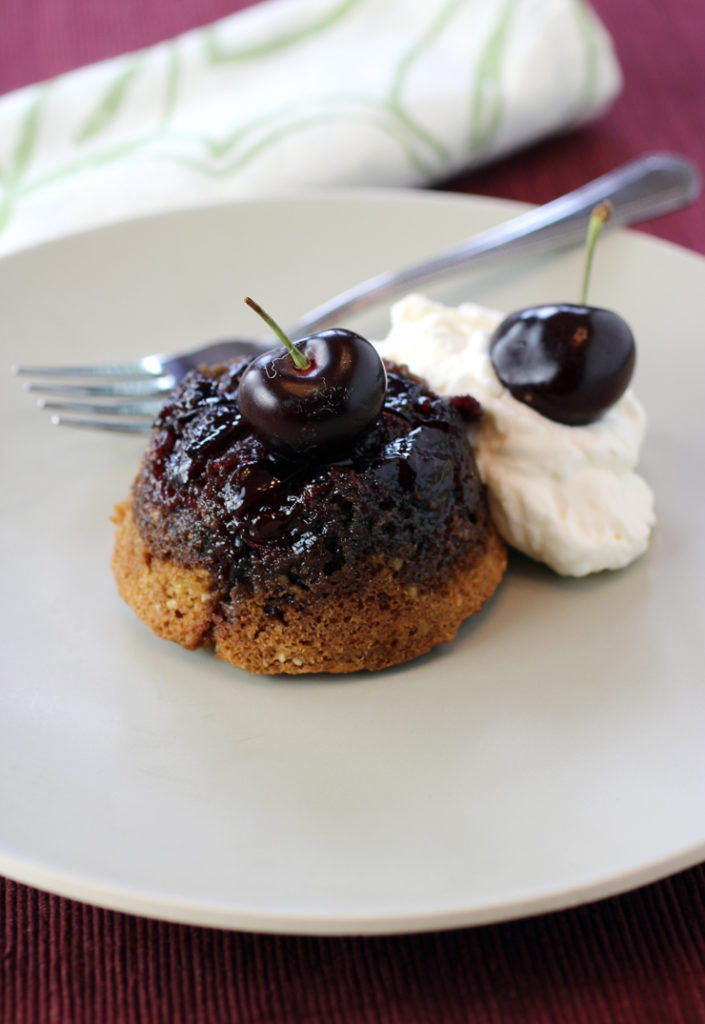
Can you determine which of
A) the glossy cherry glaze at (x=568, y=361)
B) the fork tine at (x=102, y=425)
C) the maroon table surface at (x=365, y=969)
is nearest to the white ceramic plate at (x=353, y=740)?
the fork tine at (x=102, y=425)

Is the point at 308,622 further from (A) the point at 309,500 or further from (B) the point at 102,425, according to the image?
(B) the point at 102,425

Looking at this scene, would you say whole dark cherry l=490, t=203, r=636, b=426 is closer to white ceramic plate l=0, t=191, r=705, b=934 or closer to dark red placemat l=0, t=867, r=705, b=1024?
white ceramic plate l=0, t=191, r=705, b=934

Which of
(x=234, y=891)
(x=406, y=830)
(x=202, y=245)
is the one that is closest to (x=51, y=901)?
(x=234, y=891)

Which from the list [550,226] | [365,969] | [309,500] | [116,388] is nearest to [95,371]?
[116,388]

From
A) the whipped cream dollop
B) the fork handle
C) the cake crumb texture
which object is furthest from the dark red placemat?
the fork handle

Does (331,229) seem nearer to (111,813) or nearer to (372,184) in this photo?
(372,184)
